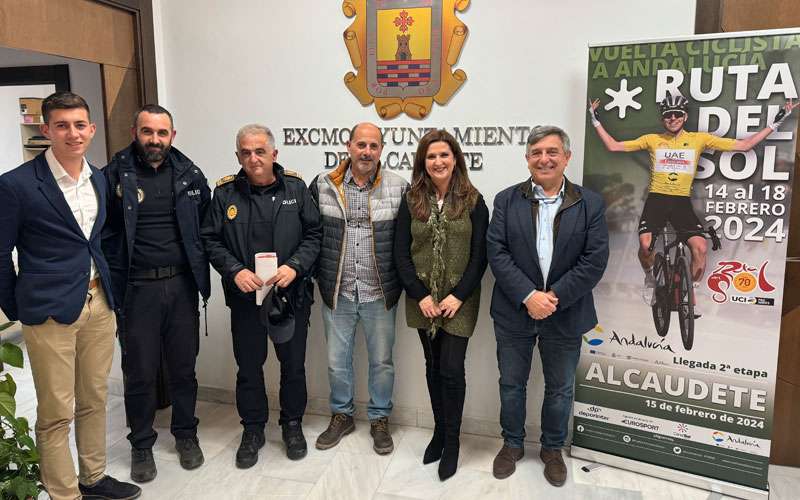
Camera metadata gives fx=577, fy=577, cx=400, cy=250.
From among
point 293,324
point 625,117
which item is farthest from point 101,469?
point 625,117

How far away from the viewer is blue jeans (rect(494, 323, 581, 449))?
2.55 metres

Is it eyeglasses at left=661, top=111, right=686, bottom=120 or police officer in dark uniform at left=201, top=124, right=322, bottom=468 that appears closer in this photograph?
eyeglasses at left=661, top=111, right=686, bottom=120

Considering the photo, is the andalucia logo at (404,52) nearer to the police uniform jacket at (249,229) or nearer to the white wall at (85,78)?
the police uniform jacket at (249,229)

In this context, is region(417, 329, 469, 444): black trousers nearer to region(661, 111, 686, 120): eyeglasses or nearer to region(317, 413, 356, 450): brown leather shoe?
region(317, 413, 356, 450): brown leather shoe

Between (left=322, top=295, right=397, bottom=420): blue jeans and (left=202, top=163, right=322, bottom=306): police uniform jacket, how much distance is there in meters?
0.27

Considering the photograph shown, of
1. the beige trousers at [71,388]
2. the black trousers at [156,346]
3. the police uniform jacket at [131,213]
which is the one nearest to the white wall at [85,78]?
the police uniform jacket at [131,213]

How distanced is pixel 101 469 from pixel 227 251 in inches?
41.5

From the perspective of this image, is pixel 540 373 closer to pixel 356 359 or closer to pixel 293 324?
pixel 356 359

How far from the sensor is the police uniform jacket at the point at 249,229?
102 inches

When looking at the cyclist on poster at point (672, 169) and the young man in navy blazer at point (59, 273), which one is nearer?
the young man in navy blazer at point (59, 273)

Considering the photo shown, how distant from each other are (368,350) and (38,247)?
59.3 inches

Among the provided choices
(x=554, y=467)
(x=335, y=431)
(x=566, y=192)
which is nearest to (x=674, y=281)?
(x=566, y=192)

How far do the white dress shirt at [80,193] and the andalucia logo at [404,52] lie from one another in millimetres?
1326

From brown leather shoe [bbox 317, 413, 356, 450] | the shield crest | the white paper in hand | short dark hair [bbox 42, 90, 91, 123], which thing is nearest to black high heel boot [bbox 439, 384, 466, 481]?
brown leather shoe [bbox 317, 413, 356, 450]
